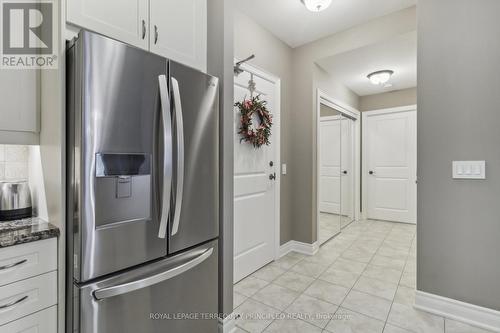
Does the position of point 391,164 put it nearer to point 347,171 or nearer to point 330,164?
point 347,171

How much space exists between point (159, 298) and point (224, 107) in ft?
3.87

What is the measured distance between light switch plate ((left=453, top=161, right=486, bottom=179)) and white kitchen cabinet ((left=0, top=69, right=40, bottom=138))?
8.85 ft

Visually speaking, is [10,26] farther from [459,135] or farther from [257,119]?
[459,135]

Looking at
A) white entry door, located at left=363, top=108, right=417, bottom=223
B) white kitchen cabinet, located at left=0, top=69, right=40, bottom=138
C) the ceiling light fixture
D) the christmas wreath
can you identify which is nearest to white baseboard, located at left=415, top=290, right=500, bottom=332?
the christmas wreath

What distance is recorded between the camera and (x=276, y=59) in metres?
3.01

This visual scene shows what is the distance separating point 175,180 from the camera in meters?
1.30

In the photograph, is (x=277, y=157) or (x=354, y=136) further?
(x=354, y=136)

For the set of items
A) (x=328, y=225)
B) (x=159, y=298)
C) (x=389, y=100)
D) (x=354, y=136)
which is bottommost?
(x=328, y=225)

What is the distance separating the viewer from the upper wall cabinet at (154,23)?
1.14 metres

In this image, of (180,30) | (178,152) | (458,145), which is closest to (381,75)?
(458,145)

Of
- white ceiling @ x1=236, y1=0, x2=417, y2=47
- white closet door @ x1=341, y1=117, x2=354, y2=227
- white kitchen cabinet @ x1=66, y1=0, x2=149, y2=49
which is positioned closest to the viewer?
white kitchen cabinet @ x1=66, y1=0, x2=149, y2=49

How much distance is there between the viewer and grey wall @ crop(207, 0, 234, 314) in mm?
1645

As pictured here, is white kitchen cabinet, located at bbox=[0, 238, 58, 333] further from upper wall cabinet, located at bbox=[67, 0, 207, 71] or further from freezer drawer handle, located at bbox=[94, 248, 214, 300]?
upper wall cabinet, located at bbox=[67, 0, 207, 71]

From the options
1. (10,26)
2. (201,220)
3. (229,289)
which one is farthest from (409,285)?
(10,26)
